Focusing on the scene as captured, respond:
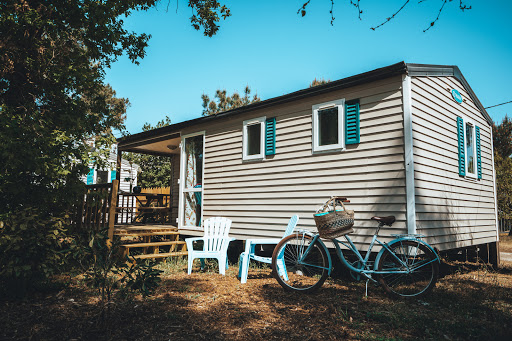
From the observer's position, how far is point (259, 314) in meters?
3.68

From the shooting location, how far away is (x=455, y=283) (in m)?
5.30

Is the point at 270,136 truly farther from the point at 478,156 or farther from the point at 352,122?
the point at 478,156

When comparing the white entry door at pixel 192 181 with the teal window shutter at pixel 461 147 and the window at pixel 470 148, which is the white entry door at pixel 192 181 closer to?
the teal window shutter at pixel 461 147

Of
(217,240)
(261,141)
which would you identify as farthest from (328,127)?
(217,240)

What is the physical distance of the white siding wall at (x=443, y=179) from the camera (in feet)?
16.7

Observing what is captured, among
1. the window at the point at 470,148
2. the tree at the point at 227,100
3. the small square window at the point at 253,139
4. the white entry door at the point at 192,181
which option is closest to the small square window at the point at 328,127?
the small square window at the point at 253,139

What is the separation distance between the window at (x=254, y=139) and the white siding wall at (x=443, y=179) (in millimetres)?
2812

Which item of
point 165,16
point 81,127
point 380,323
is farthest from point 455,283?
point 165,16

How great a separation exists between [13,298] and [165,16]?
5408 millimetres

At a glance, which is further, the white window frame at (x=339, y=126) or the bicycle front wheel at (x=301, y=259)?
the white window frame at (x=339, y=126)

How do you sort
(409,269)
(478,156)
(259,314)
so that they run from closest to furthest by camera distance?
1. (259,314)
2. (409,269)
3. (478,156)

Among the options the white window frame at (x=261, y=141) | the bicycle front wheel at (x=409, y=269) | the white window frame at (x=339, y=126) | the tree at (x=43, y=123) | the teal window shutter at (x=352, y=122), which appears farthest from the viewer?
the white window frame at (x=261, y=141)

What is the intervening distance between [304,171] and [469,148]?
3412mm

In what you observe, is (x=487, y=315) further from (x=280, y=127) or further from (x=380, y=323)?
(x=280, y=127)
